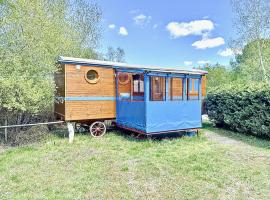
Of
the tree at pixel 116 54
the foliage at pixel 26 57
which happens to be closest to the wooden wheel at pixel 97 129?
the foliage at pixel 26 57

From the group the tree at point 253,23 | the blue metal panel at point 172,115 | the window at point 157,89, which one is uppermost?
the tree at point 253,23

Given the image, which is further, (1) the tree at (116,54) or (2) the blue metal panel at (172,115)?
(1) the tree at (116,54)

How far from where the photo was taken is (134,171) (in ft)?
15.9

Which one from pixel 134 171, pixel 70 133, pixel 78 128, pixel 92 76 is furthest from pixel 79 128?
pixel 134 171

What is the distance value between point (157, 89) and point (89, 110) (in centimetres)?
242

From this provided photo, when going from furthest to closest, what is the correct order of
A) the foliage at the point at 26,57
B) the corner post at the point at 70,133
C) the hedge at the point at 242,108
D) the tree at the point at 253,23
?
1. the tree at the point at 253,23
2. the hedge at the point at 242,108
3. the corner post at the point at 70,133
4. the foliage at the point at 26,57

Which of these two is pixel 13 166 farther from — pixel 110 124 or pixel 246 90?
pixel 246 90

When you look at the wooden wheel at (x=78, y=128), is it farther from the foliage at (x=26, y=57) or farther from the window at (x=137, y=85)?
the window at (x=137, y=85)

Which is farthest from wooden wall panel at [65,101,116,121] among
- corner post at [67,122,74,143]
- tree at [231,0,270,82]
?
tree at [231,0,270,82]

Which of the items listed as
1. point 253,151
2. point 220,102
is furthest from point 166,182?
point 220,102

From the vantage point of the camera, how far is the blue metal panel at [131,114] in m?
7.27

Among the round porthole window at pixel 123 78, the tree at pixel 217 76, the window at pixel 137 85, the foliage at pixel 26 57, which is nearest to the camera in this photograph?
the foliage at pixel 26 57

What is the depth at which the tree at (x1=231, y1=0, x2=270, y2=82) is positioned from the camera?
14.9 meters

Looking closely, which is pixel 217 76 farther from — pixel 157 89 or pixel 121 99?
pixel 121 99
